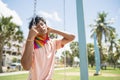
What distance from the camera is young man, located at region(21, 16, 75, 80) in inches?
53.2

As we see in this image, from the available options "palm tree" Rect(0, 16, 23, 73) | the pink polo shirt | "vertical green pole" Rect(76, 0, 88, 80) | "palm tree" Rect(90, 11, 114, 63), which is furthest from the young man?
"palm tree" Rect(90, 11, 114, 63)

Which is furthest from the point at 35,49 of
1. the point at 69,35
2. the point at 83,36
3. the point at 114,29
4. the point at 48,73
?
the point at 114,29

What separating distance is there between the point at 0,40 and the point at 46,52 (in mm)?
23299

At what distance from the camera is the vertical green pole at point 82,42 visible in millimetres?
3268

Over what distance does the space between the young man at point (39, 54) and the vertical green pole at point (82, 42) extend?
1724 mm

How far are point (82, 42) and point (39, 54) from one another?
1945 mm

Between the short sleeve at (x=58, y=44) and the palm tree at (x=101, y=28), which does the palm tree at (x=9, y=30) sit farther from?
the short sleeve at (x=58, y=44)

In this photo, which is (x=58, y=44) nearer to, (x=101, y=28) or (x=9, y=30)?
(x=9, y=30)

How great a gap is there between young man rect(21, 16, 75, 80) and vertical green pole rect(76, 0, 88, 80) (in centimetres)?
172

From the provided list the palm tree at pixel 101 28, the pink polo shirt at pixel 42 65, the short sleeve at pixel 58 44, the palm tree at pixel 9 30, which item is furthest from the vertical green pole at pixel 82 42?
the palm tree at pixel 101 28

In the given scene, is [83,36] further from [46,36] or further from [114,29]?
[114,29]

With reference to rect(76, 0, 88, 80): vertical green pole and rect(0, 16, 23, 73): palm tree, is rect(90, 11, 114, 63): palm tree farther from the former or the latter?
rect(76, 0, 88, 80): vertical green pole

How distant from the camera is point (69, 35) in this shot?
184 centimetres

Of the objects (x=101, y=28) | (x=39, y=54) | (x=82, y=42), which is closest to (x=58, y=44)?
(x=39, y=54)
